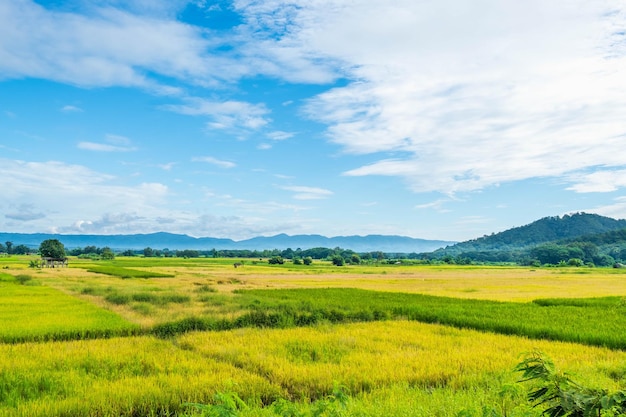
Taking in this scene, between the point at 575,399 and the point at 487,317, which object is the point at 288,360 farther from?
the point at 487,317

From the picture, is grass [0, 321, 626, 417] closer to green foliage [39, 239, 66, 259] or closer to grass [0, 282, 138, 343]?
grass [0, 282, 138, 343]

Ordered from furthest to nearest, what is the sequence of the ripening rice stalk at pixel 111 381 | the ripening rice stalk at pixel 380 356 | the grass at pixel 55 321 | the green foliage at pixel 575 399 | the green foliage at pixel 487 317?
the green foliage at pixel 487 317 → the grass at pixel 55 321 → the ripening rice stalk at pixel 380 356 → the ripening rice stalk at pixel 111 381 → the green foliage at pixel 575 399

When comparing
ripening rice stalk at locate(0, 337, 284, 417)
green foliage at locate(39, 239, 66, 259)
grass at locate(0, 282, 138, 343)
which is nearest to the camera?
ripening rice stalk at locate(0, 337, 284, 417)

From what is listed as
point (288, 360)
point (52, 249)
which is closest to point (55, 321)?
point (288, 360)

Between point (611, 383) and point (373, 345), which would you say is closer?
point (611, 383)

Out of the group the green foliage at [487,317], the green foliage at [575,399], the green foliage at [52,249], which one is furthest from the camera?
the green foliage at [52,249]

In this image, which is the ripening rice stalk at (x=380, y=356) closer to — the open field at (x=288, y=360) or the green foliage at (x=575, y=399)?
the open field at (x=288, y=360)

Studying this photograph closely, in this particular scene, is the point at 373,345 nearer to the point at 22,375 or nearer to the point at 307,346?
the point at 307,346

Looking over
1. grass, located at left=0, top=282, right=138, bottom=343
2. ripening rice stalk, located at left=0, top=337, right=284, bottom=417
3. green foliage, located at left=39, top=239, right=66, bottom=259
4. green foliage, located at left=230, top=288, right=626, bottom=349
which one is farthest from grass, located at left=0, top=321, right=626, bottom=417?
green foliage, located at left=39, top=239, right=66, bottom=259

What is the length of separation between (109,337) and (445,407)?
1145cm

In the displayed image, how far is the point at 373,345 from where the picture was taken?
1252cm

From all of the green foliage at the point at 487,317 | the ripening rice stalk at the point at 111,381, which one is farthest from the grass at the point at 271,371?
the green foliage at the point at 487,317

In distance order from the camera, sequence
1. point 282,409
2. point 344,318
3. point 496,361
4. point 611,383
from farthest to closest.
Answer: point 344,318 → point 496,361 → point 611,383 → point 282,409

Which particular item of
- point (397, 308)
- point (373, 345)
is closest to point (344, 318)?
point (397, 308)
